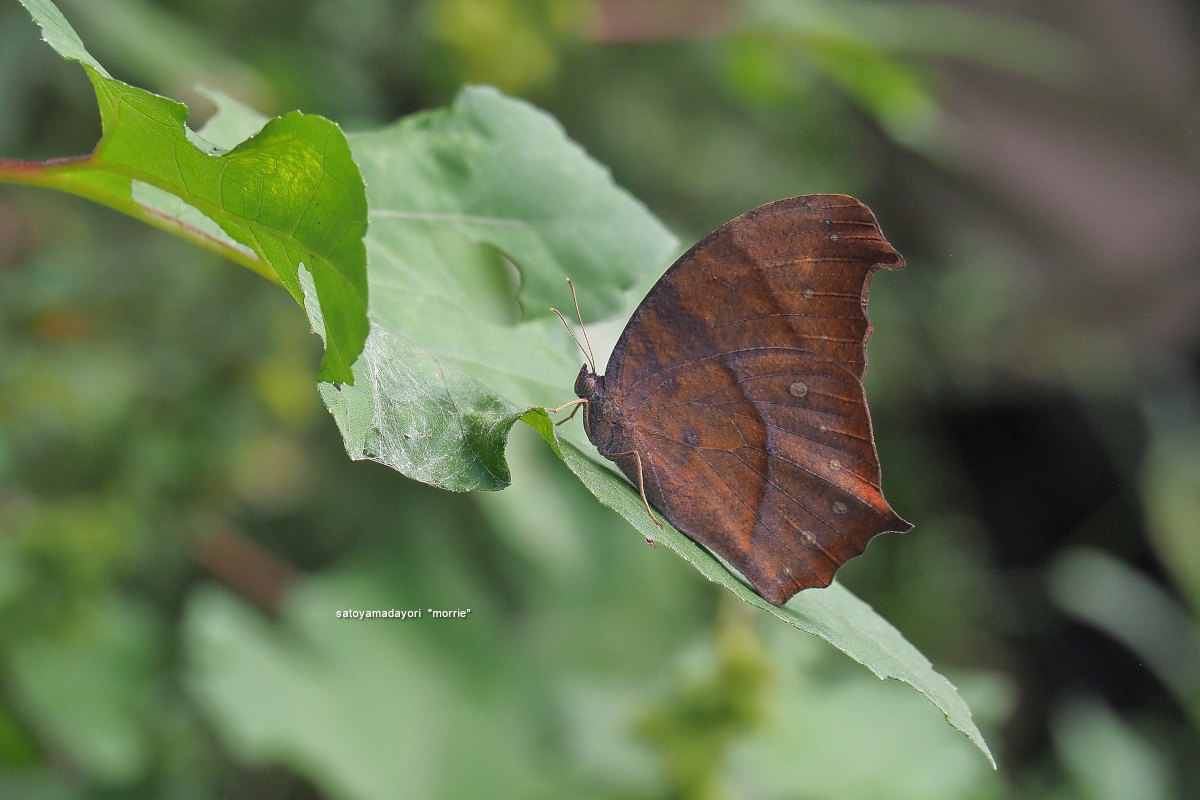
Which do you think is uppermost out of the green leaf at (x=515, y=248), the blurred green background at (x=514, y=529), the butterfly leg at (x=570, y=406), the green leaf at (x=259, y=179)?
the green leaf at (x=259, y=179)

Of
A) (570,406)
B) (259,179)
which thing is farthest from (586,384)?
(259,179)

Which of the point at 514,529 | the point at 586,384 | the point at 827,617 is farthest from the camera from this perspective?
the point at 514,529

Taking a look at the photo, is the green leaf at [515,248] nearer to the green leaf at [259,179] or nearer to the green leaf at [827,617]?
the green leaf at [827,617]

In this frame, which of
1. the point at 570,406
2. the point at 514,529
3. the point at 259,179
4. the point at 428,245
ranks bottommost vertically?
the point at 514,529

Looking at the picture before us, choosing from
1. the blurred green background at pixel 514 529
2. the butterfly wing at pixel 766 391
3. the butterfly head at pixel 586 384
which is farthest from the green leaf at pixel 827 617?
the blurred green background at pixel 514 529

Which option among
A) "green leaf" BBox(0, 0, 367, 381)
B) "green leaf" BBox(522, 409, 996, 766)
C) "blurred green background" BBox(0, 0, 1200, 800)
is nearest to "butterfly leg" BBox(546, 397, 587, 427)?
"green leaf" BBox(522, 409, 996, 766)

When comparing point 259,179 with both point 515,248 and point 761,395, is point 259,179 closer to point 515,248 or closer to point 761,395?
point 515,248

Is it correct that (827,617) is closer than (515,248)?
Yes
